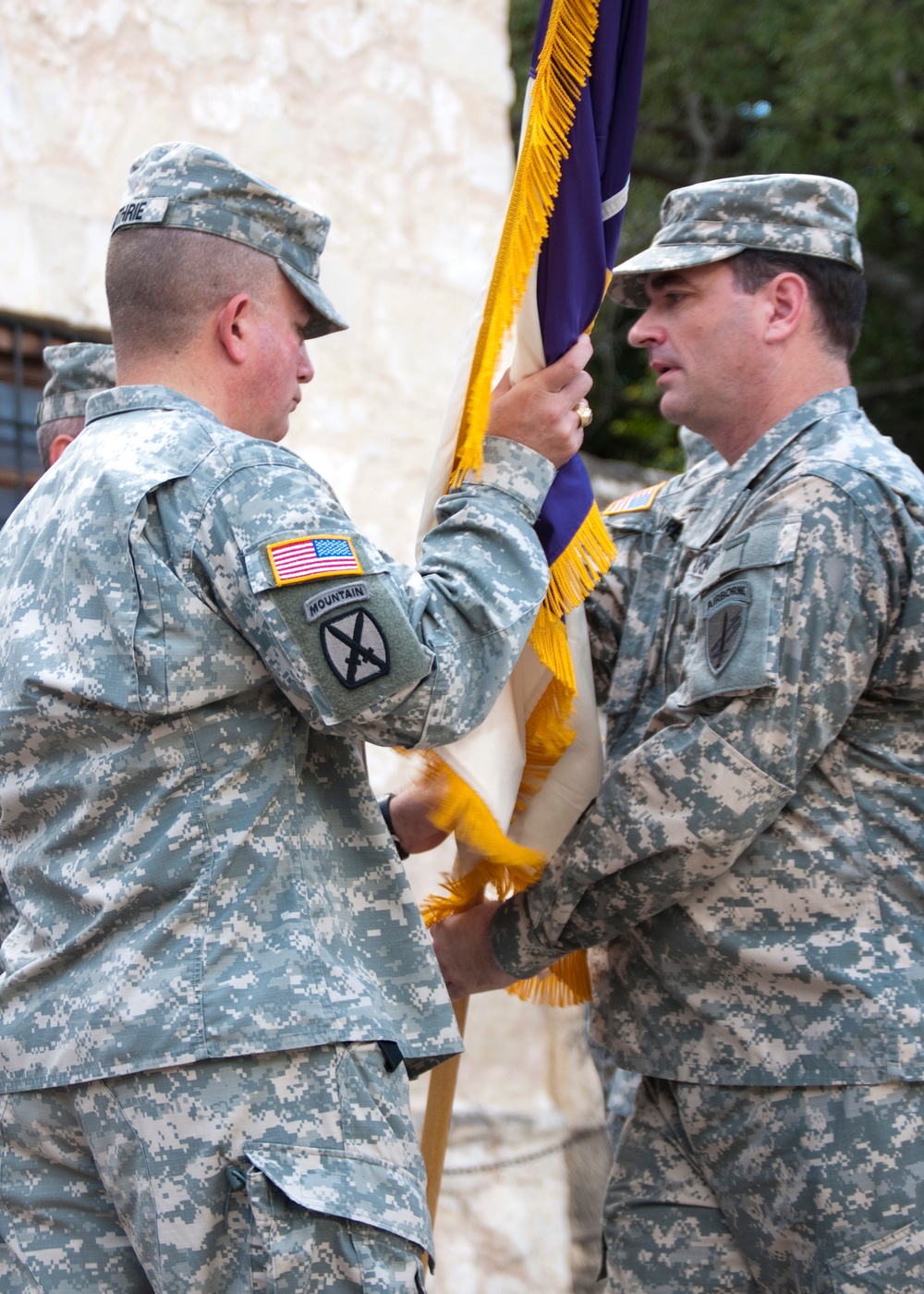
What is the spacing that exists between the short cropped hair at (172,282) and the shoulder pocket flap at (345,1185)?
3.90 feet

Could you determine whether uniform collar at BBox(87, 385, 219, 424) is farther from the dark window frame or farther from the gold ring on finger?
the dark window frame

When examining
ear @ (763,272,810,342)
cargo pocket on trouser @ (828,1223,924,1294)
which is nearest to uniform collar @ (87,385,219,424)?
ear @ (763,272,810,342)

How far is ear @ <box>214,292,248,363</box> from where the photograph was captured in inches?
84.7

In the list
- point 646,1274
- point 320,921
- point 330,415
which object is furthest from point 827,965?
point 330,415

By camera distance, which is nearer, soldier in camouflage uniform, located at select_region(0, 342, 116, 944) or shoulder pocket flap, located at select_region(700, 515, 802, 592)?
shoulder pocket flap, located at select_region(700, 515, 802, 592)

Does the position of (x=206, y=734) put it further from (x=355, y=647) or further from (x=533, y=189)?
(x=533, y=189)

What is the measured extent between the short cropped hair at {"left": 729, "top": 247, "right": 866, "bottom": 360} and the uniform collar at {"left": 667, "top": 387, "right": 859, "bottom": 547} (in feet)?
0.45

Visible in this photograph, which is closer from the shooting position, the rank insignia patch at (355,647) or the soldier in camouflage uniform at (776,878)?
the rank insignia patch at (355,647)

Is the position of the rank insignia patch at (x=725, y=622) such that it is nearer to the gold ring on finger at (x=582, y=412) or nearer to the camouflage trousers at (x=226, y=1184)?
the gold ring on finger at (x=582, y=412)

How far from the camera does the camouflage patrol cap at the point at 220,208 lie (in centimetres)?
217

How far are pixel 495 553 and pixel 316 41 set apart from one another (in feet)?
10.2

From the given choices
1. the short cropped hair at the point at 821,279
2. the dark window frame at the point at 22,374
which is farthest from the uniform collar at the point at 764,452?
the dark window frame at the point at 22,374

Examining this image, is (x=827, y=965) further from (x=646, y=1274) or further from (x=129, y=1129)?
(x=129, y=1129)

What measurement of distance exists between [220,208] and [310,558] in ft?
2.13
